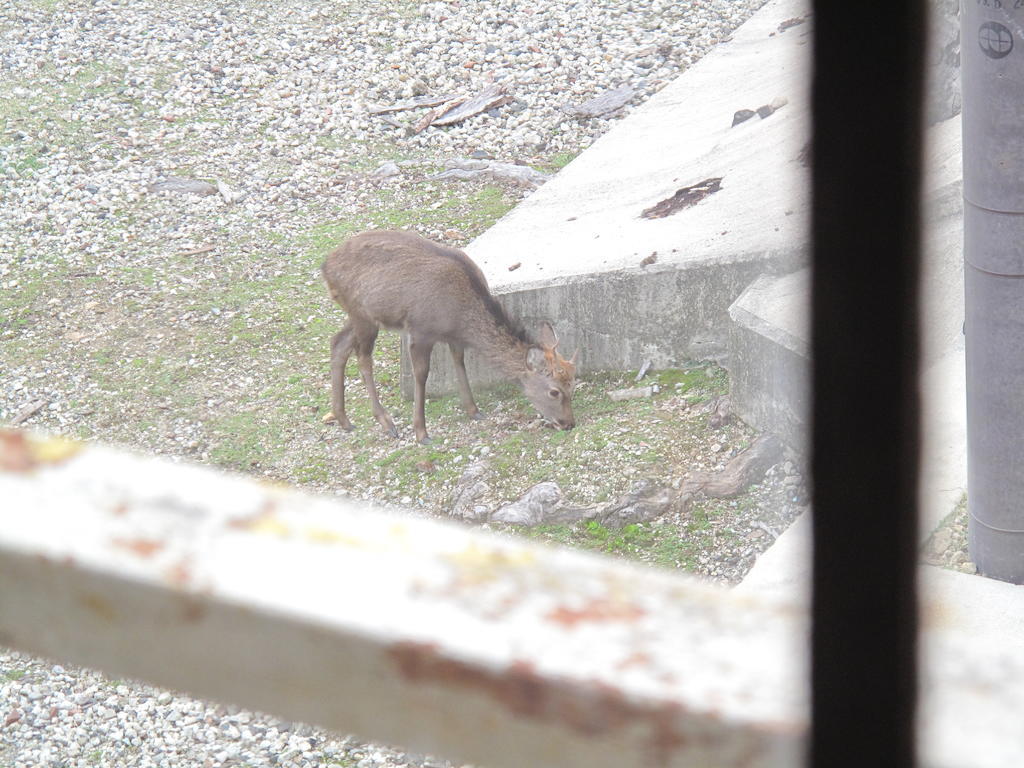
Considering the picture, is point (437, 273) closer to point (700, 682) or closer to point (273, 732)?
point (273, 732)

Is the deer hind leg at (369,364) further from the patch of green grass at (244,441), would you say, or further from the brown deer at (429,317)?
the patch of green grass at (244,441)

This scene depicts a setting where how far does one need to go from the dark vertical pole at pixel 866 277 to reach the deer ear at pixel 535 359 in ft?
5.07

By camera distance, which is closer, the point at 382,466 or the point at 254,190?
the point at 382,466

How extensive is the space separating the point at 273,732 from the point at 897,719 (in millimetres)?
4016

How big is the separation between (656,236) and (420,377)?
59.5 inches

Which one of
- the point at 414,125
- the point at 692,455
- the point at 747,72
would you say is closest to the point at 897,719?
the point at 692,455

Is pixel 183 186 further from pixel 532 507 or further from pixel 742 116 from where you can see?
pixel 532 507

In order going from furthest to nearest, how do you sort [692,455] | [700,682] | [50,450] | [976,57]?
[692,455], [976,57], [50,450], [700,682]

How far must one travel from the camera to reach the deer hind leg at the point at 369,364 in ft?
21.7

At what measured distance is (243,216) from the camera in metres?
8.91

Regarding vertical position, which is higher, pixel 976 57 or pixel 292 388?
pixel 976 57

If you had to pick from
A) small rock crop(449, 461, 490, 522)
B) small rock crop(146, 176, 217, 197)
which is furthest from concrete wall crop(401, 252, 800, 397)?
small rock crop(146, 176, 217, 197)

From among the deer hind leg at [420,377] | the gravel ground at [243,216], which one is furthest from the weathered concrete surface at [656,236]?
the deer hind leg at [420,377]

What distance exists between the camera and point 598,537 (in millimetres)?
5219
